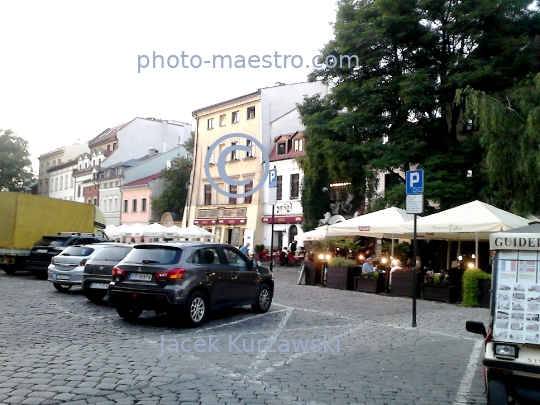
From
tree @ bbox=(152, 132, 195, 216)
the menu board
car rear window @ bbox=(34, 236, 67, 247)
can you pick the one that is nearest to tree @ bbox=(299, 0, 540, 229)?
car rear window @ bbox=(34, 236, 67, 247)

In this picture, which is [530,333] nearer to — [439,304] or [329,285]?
[439,304]

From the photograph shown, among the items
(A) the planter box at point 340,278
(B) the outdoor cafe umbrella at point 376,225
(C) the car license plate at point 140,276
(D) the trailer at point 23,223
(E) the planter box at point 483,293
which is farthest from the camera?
(D) the trailer at point 23,223

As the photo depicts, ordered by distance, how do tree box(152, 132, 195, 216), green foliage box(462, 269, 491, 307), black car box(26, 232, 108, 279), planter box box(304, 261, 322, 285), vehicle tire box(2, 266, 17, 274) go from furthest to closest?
tree box(152, 132, 195, 216)
vehicle tire box(2, 266, 17, 274)
planter box box(304, 261, 322, 285)
black car box(26, 232, 108, 279)
green foliage box(462, 269, 491, 307)

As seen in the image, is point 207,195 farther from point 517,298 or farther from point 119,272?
point 517,298

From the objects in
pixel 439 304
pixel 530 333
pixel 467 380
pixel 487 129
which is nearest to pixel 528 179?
pixel 487 129

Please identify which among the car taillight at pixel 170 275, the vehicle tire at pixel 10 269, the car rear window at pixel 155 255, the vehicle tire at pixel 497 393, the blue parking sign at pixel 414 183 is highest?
the blue parking sign at pixel 414 183

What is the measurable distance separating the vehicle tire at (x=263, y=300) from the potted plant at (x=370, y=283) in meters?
7.15

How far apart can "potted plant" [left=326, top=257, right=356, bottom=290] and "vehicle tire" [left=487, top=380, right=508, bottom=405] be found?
51.5 feet

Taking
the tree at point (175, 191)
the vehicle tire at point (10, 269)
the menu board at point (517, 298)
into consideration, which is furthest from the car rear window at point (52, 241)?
the tree at point (175, 191)

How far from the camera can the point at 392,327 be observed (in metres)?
12.5

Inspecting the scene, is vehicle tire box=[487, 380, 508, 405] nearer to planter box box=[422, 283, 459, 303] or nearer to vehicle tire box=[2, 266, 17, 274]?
planter box box=[422, 283, 459, 303]

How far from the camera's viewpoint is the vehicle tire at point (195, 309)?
11250 millimetres

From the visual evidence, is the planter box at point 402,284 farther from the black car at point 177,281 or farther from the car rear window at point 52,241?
the car rear window at point 52,241

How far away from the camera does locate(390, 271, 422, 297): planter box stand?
18.9 m
